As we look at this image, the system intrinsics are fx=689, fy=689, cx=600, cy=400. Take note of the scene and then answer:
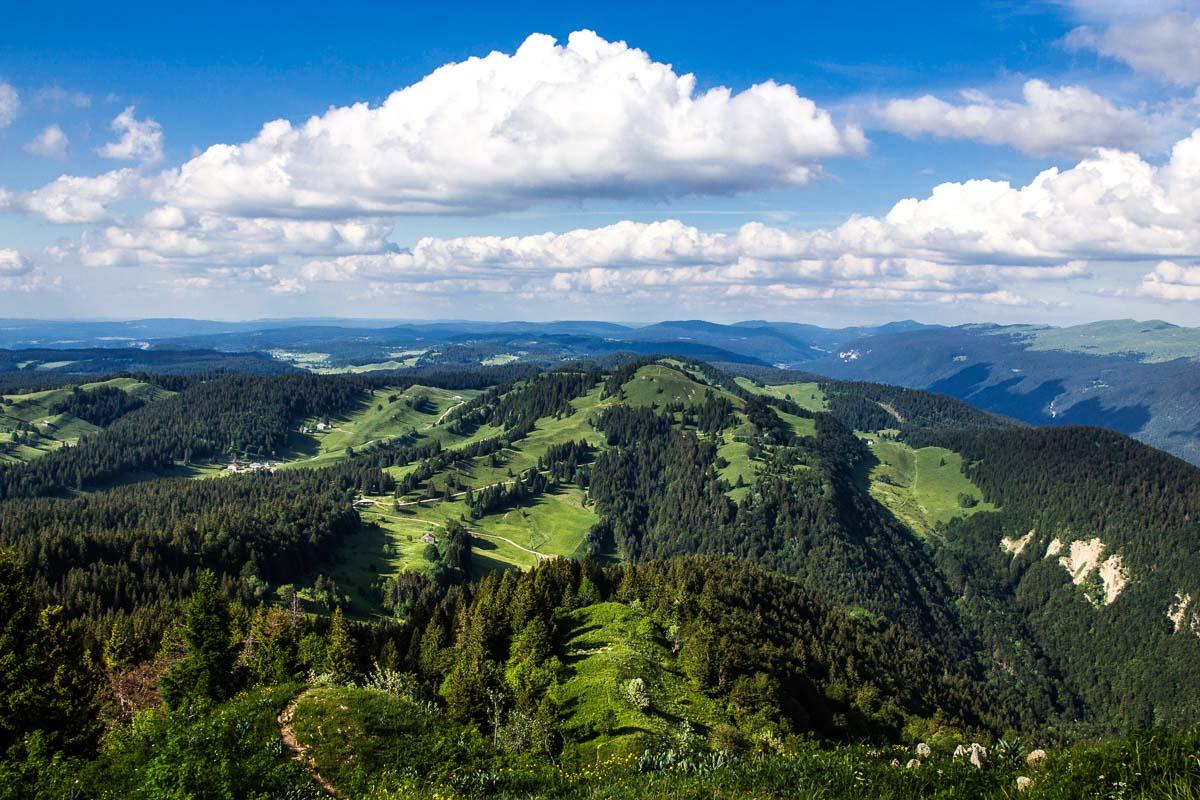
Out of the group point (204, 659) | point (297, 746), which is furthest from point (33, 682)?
point (297, 746)

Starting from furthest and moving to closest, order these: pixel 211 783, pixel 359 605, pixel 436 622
Result: pixel 359 605 → pixel 436 622 → pixel 211 783

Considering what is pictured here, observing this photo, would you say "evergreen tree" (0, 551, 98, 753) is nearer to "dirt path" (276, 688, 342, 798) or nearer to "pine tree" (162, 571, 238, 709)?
"pine tree" (162, 571, 238, 709)

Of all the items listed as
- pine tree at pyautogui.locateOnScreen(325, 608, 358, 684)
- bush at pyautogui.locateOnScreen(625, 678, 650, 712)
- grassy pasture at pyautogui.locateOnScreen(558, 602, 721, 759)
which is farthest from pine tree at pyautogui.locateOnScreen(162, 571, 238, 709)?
bush at pyautogui.locateOnScreen(625, 678, 650, 712)

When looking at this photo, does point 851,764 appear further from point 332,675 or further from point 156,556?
point 156,556

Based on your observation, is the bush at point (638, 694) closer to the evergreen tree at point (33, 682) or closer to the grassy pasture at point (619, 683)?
the grassy pasture at point (619, 683)

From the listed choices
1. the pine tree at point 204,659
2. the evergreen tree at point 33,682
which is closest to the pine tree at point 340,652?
the pine tree at point 204,659

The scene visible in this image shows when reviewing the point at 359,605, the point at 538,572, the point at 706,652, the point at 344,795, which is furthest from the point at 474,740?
the point at 359,605
